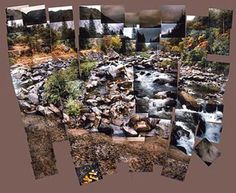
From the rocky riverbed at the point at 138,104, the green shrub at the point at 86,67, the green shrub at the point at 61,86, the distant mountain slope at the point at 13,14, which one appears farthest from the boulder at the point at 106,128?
the distant mountain slope at the point at 13,14

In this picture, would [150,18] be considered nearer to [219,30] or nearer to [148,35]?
[148,35]

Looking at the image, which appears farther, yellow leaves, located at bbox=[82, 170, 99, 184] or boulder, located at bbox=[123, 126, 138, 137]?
yellow leaves, located at bbox=[82, 170, 99, 184]

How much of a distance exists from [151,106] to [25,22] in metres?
1.28

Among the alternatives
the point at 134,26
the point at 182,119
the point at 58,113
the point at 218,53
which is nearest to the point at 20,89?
the point at 58,113

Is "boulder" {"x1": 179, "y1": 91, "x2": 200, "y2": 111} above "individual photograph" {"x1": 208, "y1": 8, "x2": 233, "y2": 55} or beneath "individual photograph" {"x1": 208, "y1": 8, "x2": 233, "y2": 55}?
beneath

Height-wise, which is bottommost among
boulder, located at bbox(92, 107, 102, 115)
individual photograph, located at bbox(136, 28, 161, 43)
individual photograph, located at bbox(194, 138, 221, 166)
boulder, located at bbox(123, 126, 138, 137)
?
individual photograph, located at bbox(194, 138, 221, 166)

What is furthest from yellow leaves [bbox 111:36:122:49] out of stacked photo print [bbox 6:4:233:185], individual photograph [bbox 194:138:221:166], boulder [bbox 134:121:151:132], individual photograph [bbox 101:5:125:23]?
individual photograph [bbox 194:138:221:166]

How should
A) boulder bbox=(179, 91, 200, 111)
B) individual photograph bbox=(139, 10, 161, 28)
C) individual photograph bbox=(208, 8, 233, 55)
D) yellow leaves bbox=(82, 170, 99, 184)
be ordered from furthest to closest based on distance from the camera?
yellow leaves bbox=(82, 170, 99, 184) < boulder bbox=(179, 91, 200, 111) < individual photograph bbox=(139, 10, 161, 28) < individual photograph bbox=(208, 8, 233, 55)

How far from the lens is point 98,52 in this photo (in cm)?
410

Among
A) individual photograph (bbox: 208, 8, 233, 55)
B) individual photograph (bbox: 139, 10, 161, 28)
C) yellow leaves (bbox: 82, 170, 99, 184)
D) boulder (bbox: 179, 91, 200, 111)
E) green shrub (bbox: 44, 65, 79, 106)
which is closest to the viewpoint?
individual photograph (bbox: 208, 8, 233, 55)

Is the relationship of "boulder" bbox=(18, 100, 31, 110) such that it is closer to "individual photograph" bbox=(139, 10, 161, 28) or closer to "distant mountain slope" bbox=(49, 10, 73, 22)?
"distant mountain slope" bbox=(49, 10, 73, 22)

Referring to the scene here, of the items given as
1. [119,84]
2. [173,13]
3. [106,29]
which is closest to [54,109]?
[119,84]

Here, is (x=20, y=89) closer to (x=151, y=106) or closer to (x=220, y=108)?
(x=151, y=106)

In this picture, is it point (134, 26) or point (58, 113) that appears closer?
point (134, 26)
